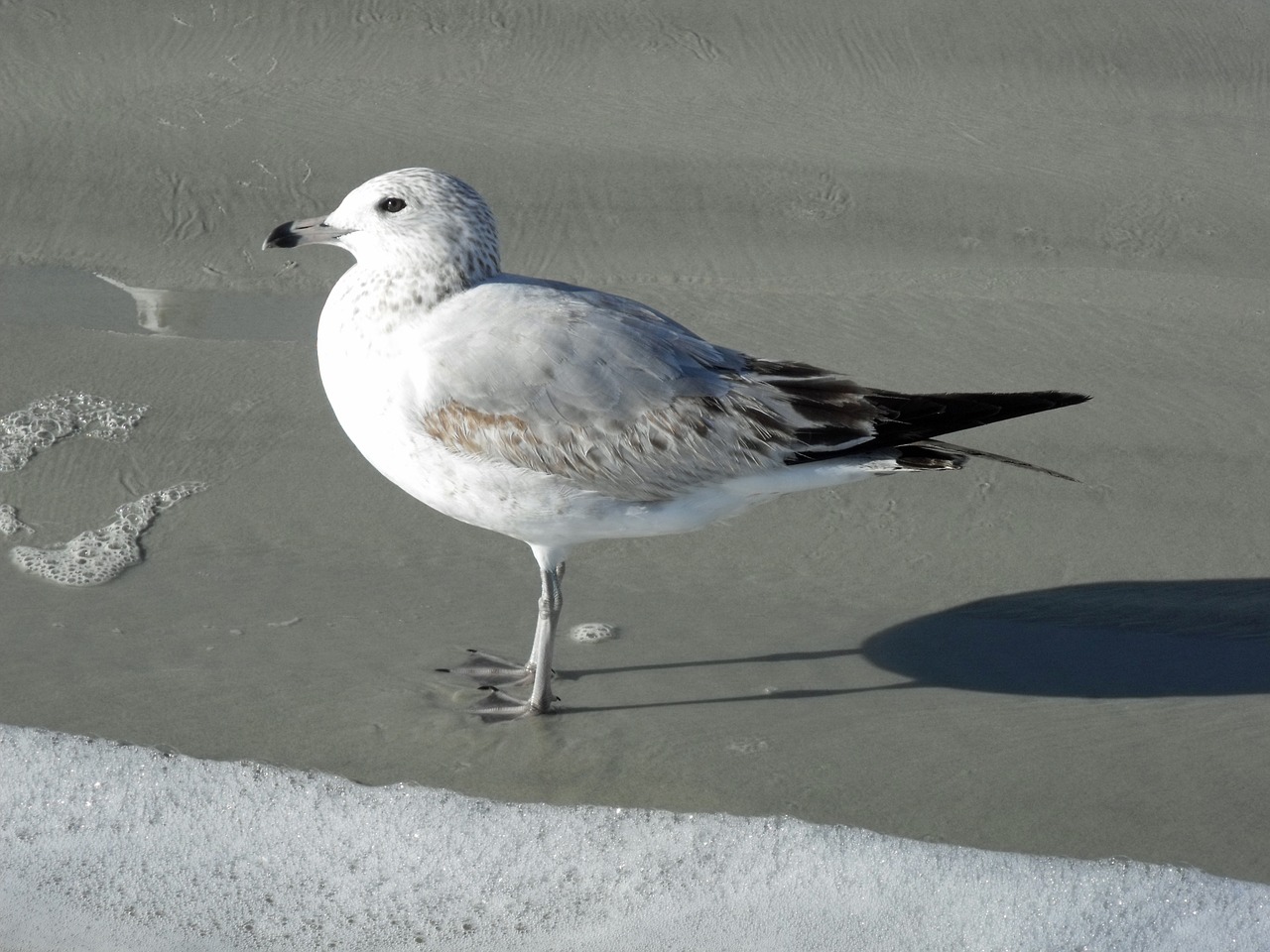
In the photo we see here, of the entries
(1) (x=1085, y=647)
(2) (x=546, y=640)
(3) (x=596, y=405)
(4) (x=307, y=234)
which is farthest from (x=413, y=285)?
(1) (x=1085, y=647)

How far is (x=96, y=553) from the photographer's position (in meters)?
4.68

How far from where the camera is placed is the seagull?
12.8 feet

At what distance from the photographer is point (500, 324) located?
3.94m

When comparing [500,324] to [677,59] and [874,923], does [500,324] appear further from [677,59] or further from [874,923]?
[677,59]

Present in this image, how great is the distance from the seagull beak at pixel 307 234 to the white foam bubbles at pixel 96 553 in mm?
1103

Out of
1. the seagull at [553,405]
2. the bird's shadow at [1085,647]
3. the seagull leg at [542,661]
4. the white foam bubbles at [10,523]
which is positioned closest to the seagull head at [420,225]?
the seagull at [553,405]

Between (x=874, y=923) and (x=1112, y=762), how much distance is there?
84 centimetres

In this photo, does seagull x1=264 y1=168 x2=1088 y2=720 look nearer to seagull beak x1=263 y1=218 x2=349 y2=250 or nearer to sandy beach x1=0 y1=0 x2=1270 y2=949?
seagull beak x1=263 y1=218 x2=349 y2=250

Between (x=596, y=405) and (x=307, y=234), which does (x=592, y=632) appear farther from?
(x=307, y=234)

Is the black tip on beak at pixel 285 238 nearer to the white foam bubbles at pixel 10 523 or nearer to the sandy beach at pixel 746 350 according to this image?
the sandy beach at pixel 746 350

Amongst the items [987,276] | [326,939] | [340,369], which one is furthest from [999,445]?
[326,939]

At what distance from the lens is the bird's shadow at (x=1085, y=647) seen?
431cm

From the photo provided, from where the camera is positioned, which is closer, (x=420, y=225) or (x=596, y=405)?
(x=596, y=405)

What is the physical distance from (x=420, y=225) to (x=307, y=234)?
365mm
